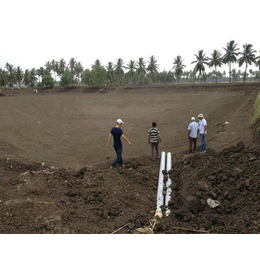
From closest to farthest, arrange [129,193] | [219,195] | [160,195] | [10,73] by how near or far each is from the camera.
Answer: [219,195] → [160,195] → [129,193] → [10,73]

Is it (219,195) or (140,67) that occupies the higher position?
(140,67)

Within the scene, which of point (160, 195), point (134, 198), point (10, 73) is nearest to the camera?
point (134, 198)

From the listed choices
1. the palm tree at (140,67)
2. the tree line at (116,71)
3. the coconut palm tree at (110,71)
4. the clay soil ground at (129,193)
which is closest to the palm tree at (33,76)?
the tree line at (116,71)

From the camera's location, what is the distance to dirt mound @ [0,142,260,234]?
3.93m

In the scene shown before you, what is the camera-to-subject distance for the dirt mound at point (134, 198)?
393 cm

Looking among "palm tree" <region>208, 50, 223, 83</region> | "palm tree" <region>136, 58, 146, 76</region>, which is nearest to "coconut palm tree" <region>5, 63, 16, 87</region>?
"palm tree" <region>136, 58, 146, 76</region>

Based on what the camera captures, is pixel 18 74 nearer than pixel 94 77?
No

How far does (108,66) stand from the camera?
62.4 m

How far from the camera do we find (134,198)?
17.4 feet

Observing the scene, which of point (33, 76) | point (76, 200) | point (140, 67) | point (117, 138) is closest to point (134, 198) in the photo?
point (76, 200)

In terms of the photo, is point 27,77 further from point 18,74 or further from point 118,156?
point 118,156

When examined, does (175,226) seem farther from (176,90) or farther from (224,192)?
(176,90)

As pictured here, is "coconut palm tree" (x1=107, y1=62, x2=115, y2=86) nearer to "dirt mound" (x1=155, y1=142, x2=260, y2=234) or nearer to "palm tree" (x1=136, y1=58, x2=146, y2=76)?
"palm tree" (x1=136, y1=58, x2=146, y2=76)

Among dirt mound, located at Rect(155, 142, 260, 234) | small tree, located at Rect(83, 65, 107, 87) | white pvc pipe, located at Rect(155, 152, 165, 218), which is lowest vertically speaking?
white pvc pipe, located at Rect(155, 152, 165, 218)
